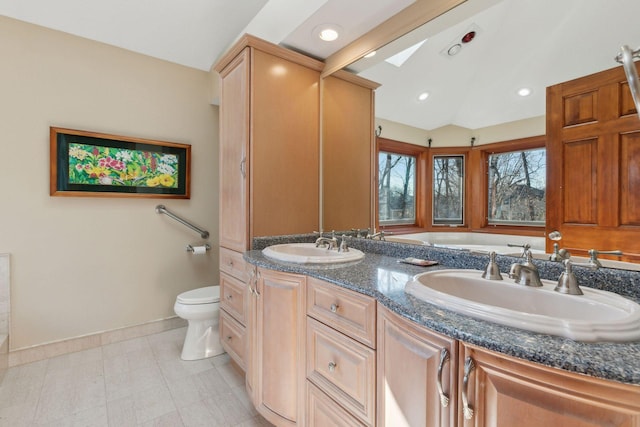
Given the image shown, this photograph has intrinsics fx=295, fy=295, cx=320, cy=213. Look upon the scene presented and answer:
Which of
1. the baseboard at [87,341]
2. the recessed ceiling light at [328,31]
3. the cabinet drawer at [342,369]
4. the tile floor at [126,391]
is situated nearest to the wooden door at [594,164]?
the cabinet drawer at [342,369]

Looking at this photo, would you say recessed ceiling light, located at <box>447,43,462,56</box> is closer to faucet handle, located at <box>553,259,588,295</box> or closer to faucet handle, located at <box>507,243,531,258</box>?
faucet handle, located at <box>507,243,531,258</box>

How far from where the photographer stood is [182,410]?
1657mm

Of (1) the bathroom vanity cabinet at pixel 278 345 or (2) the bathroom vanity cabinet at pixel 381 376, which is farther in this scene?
(1) the bathroom vanity cabinet at pixel 278 345

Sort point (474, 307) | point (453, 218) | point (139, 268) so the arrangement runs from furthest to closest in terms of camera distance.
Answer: point (139, 268) < point (453, 218) < point (474, 307)

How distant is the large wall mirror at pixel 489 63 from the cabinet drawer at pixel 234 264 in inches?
47.8

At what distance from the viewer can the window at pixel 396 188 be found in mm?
1665

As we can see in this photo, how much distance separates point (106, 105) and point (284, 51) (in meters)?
1.59

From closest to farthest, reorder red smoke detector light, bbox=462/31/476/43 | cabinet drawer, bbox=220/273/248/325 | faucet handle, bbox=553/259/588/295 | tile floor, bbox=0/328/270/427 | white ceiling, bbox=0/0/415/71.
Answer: faucet handle, bbox=553/259/588/295 < red smoke detector light, bbox=462/31/476/43 < tile floor, bbox=0/328/270/427 < white ceiling, bbox=0/0/415/71 < cabinet drawer, bbox=220/273/248/325

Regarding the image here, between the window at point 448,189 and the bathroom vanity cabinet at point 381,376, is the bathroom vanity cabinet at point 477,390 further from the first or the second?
the window at point 448,189

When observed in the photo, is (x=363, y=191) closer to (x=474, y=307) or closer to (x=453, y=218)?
(x=453, y=218)

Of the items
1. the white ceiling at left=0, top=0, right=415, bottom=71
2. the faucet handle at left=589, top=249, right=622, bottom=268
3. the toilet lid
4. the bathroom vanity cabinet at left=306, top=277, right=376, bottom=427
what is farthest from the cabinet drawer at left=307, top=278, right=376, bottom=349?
the white ceiling at left=0, top=0, right=415, bottom=71

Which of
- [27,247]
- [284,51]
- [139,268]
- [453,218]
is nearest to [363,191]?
[453,218]

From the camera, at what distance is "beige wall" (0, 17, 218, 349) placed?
2.11 m

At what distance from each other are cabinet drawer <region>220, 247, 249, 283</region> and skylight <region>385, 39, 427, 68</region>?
1.52m
